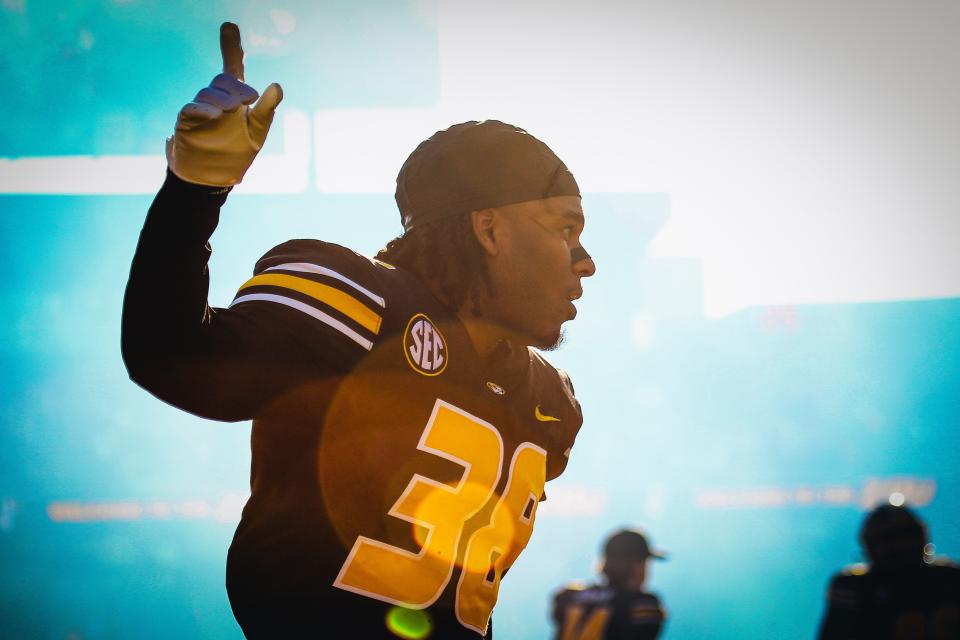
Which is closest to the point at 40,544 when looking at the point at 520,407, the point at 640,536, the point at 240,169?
the point at 640,536

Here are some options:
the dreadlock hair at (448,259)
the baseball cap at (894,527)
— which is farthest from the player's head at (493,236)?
the baseball cap at (894,527)

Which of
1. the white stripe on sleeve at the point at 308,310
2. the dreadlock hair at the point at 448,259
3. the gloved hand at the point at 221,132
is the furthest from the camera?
the dreadlock hair at the point at 448,259

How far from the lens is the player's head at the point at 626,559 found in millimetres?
3951

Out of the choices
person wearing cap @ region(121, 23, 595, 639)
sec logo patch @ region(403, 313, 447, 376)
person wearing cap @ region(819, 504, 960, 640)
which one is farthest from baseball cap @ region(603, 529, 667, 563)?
sec logo patch @ region(403, 313, 447, 376)

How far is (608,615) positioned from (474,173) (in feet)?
9.75

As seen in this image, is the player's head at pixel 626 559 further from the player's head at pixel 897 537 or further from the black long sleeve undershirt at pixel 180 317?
the black long sleeve undershirt at pixel 180 317

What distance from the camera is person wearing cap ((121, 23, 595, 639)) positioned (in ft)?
3.23

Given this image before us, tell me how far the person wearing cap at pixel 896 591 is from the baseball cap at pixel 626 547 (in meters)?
0.95

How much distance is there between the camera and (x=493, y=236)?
1.76 m

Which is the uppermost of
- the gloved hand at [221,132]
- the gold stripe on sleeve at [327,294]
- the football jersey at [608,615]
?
the gloved hand at [221,132]

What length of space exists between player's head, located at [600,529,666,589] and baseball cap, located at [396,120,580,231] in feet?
8.80

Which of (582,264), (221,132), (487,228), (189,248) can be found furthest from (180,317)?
(582,264)

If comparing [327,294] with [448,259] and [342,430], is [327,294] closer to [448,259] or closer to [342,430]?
[342,430]

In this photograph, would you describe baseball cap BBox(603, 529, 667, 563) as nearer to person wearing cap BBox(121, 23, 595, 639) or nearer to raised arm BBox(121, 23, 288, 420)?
person wearing cap BBox(121, 23, 595, 639)
